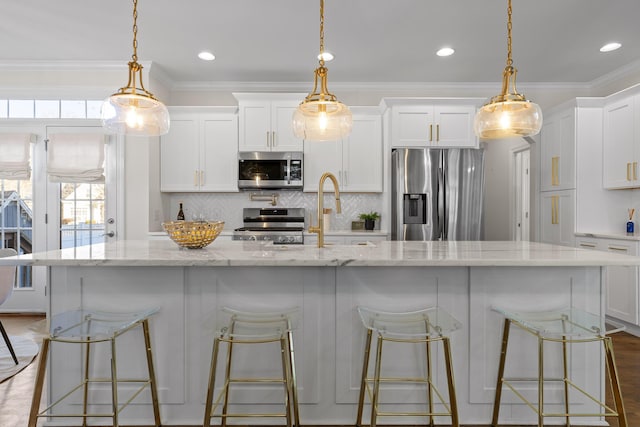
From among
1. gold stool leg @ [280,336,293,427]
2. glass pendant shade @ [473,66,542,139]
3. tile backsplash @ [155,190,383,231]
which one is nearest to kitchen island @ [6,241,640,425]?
gold stool leg @ [280,336,293,427]

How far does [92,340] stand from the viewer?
1.73 meters

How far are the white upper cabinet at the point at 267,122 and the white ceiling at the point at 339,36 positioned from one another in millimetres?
298

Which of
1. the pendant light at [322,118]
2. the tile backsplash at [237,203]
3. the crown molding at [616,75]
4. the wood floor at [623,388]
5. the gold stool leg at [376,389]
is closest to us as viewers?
the gold stool leg at [376,389]

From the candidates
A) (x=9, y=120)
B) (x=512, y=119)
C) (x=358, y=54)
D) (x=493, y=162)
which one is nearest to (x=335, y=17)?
(x=358, y=54)

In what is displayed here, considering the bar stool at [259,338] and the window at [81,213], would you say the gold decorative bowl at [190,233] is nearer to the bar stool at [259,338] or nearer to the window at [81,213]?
the bar stool at [259,338]

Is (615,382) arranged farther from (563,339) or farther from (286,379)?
(286,379)

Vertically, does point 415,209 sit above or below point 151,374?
above

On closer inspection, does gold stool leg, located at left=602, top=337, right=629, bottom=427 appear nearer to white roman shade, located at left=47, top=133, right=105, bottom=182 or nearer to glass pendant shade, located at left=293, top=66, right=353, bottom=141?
glass pendant shade, located at left=293, top=66, right=353, bottom=141

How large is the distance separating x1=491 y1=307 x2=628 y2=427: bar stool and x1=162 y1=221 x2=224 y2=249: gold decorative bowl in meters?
1.61

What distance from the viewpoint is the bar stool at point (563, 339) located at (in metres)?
1.71

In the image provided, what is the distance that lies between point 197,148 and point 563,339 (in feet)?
12.8

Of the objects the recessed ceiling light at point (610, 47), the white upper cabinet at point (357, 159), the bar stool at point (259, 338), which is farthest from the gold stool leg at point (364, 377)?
the recessed ceiling light at point (610, 47)

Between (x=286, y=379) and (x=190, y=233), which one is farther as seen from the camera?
(x=190, y=233)

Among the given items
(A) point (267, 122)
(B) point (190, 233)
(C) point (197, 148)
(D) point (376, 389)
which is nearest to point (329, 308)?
(D) point (376, 389)
